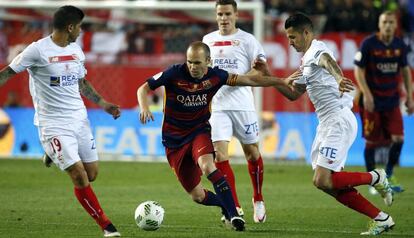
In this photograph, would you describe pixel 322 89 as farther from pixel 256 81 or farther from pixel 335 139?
pixel 256 81

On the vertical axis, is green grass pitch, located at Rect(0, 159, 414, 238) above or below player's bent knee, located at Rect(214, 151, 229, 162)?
below

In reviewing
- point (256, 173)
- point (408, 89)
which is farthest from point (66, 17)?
point (408, 89)

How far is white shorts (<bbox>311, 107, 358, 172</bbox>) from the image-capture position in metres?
10.2

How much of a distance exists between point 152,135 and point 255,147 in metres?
9.21

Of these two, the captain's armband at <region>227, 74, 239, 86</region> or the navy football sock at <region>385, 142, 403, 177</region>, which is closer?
the captain's armband at <region>227, 74, 239, 86</region>

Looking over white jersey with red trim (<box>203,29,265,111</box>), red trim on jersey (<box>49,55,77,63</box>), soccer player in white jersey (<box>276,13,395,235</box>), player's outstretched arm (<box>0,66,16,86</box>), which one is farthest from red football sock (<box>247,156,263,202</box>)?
player's outstretched arm (<box>0,66,16,86</box>)

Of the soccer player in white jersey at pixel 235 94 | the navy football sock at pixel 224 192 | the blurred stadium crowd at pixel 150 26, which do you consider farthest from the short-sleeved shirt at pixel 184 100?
the blurred stadium crowd at pixel 150 26

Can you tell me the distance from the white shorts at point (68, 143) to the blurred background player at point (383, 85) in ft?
19.0

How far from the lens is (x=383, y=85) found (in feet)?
50.5

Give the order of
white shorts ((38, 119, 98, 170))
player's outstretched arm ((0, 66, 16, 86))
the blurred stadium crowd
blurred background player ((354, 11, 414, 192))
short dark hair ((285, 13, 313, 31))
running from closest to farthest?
white shorts ((38, 119, 98, 170)), player's outstretched arm ((0, 66, 16, 86)), short dark hair ((285, 13, 313, 31)), blurred background player ((354, 11, 414, 192)), the blurred stadium crowd

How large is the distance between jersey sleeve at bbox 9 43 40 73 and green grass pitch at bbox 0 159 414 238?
1.73 m

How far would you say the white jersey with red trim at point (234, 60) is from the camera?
1195cm

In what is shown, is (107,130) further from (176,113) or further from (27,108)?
Result: (176,113)

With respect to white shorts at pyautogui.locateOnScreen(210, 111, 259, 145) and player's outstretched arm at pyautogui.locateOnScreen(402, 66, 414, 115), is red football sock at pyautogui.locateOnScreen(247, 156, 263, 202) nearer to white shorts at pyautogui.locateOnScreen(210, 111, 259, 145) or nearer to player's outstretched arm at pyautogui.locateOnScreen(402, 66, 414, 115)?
A: white shorts at pyautogui.locateOnScreen(210, 111, 259, 145)
